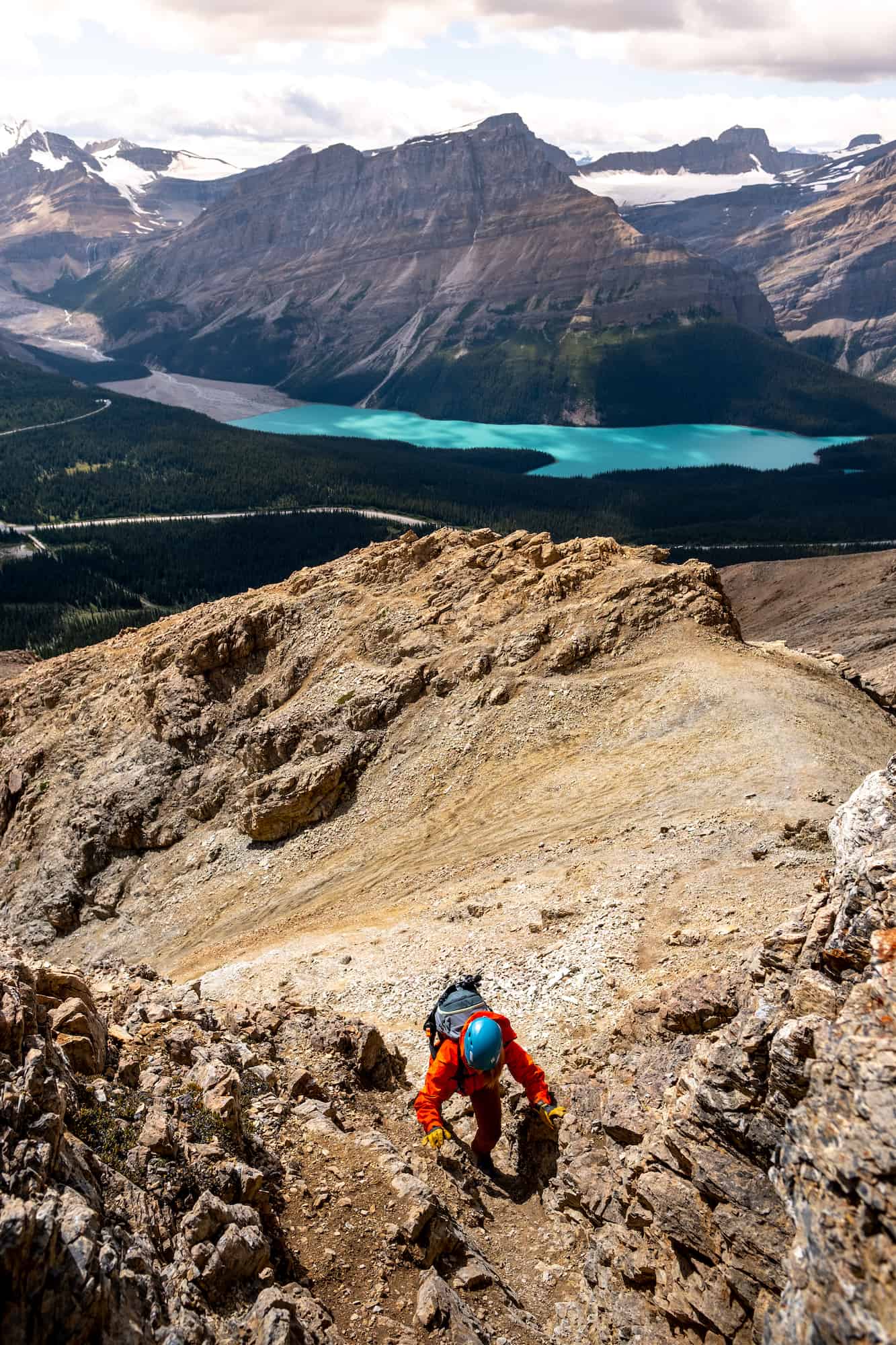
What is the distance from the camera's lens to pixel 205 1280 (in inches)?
372

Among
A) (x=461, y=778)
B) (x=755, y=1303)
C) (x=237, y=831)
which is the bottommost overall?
(x=237, y=831)

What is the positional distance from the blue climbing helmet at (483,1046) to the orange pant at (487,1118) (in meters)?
0.66

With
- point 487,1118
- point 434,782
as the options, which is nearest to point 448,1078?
point 487,1118

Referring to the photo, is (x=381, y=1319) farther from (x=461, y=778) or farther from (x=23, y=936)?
Result: (x=23, y=936)

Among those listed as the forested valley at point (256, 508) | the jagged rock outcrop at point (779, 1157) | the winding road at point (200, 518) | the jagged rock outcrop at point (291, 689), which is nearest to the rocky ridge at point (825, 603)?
the jagged rock outcrop at point (291, 689)

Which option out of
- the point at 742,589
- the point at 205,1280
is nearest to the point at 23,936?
the point at 205,1280

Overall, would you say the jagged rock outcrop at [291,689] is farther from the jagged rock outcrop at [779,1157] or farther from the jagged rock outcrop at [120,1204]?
the jagged rock outcrop at [779,1157]

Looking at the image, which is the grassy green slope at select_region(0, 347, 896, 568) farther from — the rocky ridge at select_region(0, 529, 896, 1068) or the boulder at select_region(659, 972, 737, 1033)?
the boulder at select_region(659, 972, 737, 1033)

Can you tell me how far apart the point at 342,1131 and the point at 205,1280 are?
13.6 feet

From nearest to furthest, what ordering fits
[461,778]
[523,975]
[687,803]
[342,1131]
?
[342,1131] → [523,975] → [687,803] → [461,778]

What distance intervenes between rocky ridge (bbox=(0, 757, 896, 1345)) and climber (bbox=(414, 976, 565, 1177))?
38 centimetres

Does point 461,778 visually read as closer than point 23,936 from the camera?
Yes

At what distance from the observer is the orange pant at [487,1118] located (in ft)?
43.5

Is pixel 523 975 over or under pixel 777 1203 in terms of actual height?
under
